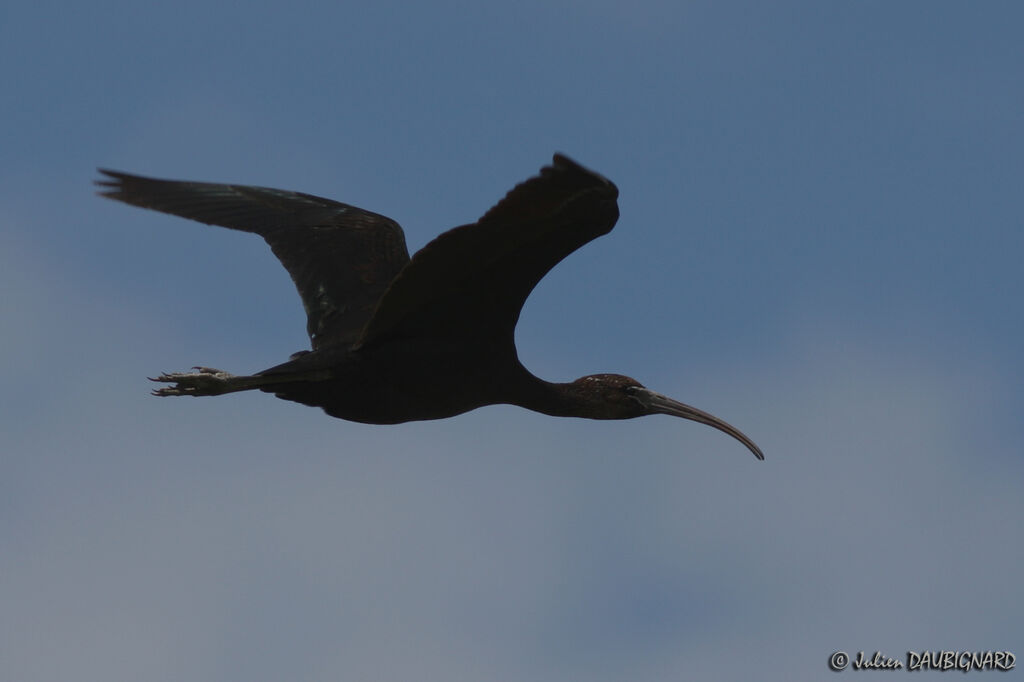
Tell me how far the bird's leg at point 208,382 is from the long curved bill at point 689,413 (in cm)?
369

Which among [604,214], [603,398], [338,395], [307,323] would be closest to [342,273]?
[307,323]

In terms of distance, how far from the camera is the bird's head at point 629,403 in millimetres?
13617

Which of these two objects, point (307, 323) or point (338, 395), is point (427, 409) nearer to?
point (338, 395)

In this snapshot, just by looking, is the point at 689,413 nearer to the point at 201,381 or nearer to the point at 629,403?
the point at 629,403

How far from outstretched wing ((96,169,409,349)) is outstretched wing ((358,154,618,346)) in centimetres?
124

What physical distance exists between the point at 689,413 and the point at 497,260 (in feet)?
11.8

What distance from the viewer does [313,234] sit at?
14359 millimetres

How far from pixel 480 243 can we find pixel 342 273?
3.22m

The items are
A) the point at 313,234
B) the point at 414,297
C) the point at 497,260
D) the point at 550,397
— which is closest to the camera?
the point at 497,260

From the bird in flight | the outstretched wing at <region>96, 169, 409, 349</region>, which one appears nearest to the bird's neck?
the bird in flight

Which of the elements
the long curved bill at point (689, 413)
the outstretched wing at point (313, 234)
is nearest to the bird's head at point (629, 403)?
the long curved bill at point (689, 413)

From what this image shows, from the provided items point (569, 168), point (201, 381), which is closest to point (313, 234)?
point (201, 381)

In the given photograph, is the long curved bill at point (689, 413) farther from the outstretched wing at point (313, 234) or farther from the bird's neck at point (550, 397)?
the outstretched wing at point (313, 234)

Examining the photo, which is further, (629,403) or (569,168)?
(629,403)
